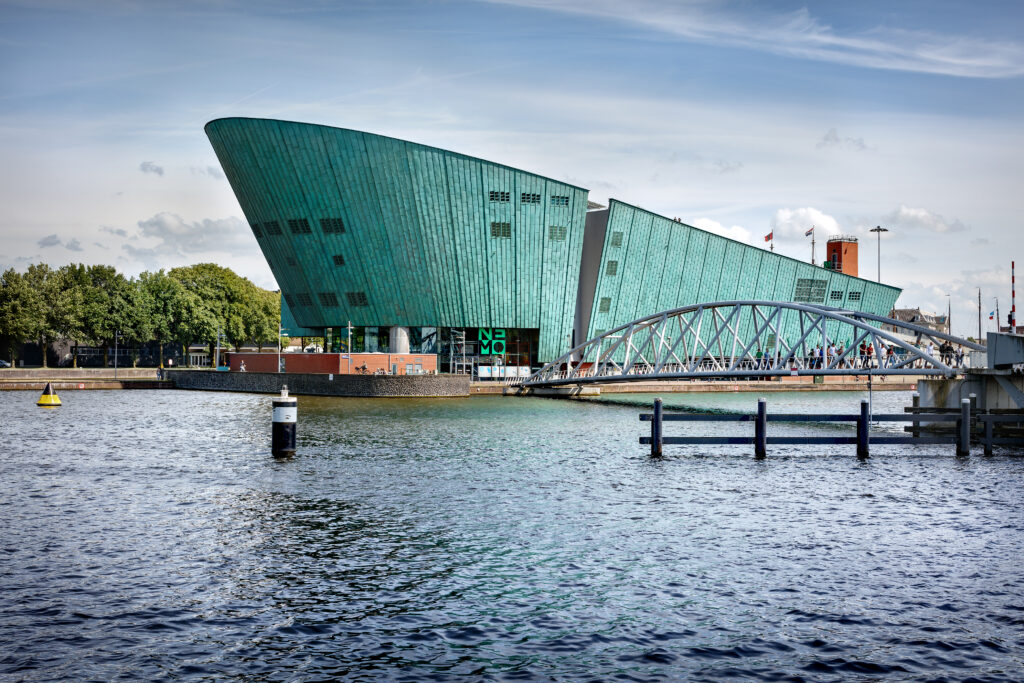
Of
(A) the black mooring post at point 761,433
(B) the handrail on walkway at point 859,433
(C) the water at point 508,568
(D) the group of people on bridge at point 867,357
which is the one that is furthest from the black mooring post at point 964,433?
(D) the group of people on bridge at point 867,357

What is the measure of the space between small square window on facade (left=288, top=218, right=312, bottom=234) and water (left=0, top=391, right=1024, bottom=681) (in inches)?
2230

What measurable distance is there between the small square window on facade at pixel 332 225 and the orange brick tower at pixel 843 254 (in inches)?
3200

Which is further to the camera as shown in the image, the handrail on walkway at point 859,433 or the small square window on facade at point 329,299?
the small square window on facade at point 329,299

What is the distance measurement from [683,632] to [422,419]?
4203 cm

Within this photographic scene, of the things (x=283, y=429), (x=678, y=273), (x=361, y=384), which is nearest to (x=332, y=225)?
(x=361, y=384)

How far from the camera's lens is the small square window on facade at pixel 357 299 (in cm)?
9262

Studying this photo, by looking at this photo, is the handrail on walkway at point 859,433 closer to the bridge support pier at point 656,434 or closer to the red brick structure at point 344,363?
the bridge support pier at point 656,434

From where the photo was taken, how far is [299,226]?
298 feet

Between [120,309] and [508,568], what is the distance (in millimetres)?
111616

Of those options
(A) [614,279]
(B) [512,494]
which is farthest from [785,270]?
(B) [512,494]

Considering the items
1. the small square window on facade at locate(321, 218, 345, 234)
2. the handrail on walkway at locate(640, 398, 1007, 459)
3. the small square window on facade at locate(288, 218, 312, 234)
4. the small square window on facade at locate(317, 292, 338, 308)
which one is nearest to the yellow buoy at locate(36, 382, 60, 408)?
the small square window on facade at locate(288, 218, 312, 234)

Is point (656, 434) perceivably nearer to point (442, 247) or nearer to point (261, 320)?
point (442, 247)

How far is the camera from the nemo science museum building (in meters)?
87.8

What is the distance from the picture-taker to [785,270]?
352ft
